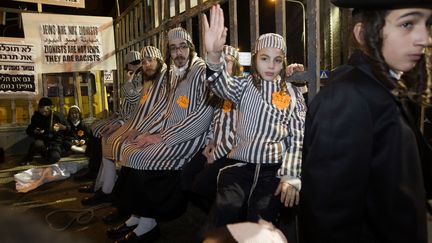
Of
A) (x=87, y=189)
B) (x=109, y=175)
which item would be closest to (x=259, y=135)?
(x=109, y=175)

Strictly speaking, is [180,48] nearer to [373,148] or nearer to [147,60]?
[147,60]

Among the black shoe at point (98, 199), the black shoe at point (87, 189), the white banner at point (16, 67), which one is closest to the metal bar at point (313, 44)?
the black shoe at point (98, 199)

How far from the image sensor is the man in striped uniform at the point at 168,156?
300cm

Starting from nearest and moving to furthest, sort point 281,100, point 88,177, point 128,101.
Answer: point 281,100
point 128,101
point 88,177

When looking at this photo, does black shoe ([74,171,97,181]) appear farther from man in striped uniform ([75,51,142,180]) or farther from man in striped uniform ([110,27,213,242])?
man in striped uniform ([110,27,213,242])

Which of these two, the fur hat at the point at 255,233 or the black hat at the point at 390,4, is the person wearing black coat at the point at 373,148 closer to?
the black hat at the point at 390,4

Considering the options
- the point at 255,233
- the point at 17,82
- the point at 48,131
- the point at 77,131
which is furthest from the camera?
the point at 17,82

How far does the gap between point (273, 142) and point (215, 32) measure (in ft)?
2.81

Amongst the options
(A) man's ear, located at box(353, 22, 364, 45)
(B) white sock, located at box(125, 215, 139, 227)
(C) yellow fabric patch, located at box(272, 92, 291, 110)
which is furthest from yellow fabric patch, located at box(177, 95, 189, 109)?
(A) man's ear, located at box(353, 22, 364, 45)

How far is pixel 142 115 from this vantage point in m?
3.70

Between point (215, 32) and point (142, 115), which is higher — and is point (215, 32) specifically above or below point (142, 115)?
above

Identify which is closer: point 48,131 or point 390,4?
point 390,4

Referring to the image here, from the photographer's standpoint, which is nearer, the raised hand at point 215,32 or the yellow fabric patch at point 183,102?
the raised hand at point 215,32

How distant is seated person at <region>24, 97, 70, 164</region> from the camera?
272 inches
